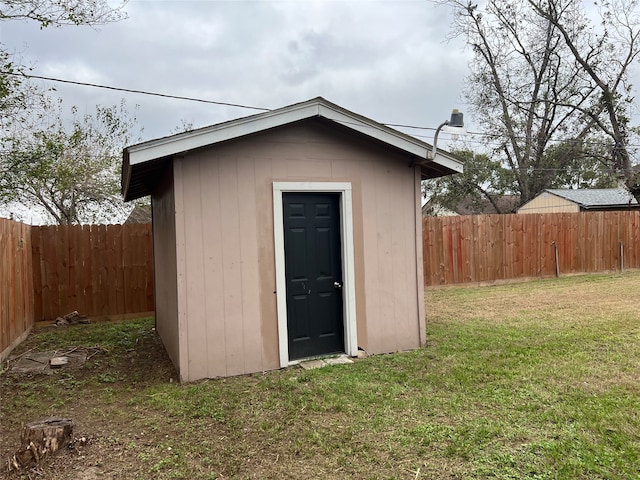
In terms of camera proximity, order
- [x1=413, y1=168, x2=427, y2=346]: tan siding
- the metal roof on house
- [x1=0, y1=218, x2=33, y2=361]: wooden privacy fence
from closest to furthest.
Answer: [x1=413, y1=168, x2=427, y2=346]: tan siding
[x1=0, y1=218, x2=33, y2=361]: wooden privacy fence
the metal roof on house

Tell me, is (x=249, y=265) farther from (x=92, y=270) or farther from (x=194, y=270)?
(x=92, y=270)

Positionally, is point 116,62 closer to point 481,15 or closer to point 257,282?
point 257,282

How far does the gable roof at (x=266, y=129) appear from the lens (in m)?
4.76

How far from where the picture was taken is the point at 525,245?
13242 mm

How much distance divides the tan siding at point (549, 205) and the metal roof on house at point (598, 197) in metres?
→ 0.26

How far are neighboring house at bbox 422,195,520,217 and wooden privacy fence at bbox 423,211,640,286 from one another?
1214 centimetres

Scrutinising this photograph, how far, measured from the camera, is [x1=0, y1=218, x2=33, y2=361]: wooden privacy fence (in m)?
6.50

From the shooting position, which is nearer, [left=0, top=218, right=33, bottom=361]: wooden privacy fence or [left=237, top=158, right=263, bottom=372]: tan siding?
[left=237, top=158, right=263, bottom=372]: tan siding

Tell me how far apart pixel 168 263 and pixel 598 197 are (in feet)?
73.9

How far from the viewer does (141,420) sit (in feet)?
13.2

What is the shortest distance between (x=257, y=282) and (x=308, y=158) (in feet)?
5.39

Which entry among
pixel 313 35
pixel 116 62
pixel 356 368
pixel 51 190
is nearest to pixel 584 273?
pixel 313 35

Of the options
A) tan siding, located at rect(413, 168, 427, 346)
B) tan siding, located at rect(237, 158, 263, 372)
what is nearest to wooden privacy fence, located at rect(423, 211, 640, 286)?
tan siding, located at rect(413, 168, 427, 346)

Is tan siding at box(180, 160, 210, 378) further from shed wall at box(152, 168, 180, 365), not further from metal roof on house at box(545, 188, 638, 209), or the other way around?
metal roof on house at box(545, 188, 638, 209)
